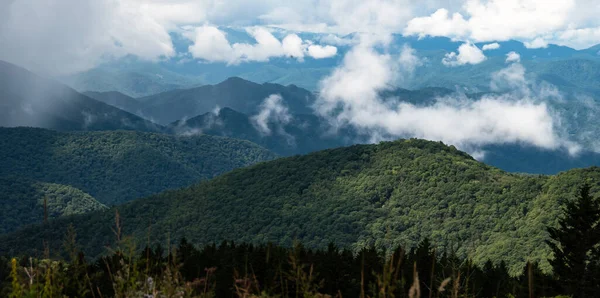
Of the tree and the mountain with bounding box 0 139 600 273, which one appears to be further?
the mountain with bounding box 0 139 600 273

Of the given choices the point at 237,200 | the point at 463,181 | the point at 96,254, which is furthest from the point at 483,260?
the point at 96,254

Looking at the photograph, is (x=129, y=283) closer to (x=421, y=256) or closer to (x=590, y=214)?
(x=590, y=214)

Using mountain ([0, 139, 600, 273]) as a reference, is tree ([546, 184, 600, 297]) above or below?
below

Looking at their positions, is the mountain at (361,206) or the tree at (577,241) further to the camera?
the mountain at (361,206)

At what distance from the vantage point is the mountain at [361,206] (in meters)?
107

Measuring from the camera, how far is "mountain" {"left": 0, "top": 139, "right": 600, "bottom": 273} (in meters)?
107

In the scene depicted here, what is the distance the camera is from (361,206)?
135 m

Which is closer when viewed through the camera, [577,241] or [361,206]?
[577,241]

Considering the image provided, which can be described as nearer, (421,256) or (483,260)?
(421,256)

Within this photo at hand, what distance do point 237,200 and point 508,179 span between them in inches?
2756

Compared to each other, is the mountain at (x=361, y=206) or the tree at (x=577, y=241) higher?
the mountain at (x=361, y=206)

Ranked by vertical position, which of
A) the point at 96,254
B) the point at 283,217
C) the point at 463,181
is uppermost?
the point at 463,181

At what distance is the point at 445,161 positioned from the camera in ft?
464

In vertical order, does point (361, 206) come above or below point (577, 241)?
above
